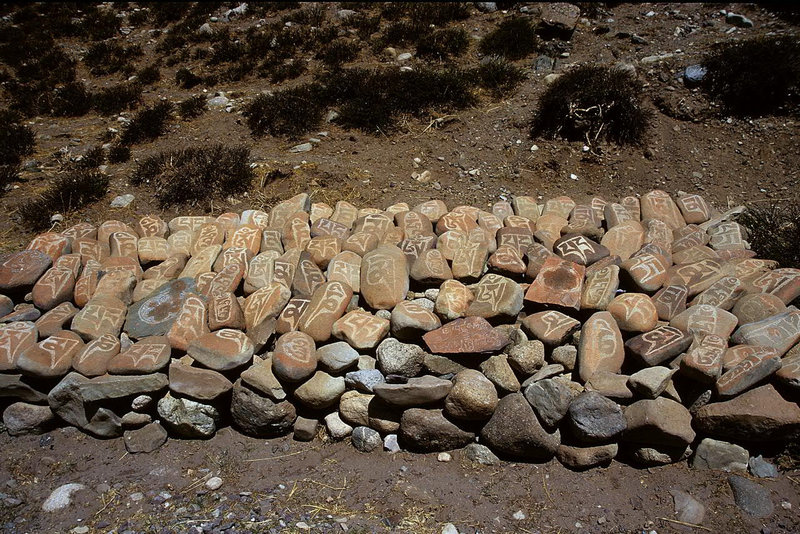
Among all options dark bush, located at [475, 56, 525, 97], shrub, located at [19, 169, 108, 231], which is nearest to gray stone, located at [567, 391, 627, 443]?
dark bush, located at [475, 56, 525, 97]

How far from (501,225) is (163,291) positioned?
285cm

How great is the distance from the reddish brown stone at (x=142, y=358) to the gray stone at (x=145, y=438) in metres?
0.42

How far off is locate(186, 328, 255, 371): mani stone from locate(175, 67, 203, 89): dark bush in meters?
6.16

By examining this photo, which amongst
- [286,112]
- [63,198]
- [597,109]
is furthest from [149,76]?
[597,109]

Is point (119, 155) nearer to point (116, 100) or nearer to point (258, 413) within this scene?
point (116, 100)

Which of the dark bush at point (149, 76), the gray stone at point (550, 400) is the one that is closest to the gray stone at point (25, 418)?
the gray stone at point (550, 400)

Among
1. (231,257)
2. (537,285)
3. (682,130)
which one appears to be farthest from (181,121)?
(682,130)

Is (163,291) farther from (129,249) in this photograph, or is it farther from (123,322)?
(129,249)

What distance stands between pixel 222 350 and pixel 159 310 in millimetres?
752

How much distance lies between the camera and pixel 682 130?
6520 mm

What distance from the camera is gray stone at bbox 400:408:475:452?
3.57 meters

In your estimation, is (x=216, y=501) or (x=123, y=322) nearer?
(x=216, y=501)

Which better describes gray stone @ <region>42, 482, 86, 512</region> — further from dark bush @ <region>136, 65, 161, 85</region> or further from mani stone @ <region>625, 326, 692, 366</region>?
dark bush @ <region>136, 65, 161, 85</region>

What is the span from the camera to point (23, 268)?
444cm
